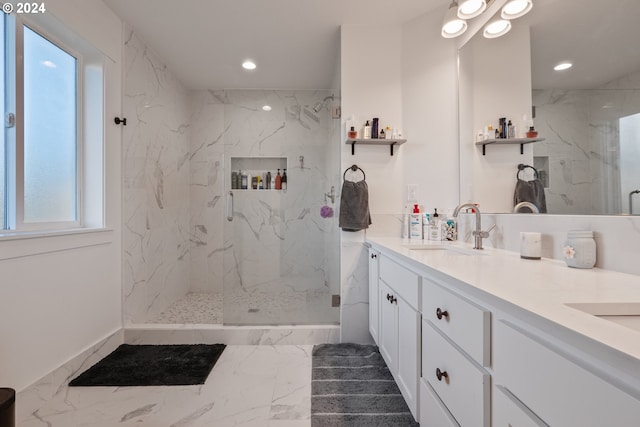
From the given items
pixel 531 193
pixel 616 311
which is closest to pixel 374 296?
pixel 531 193

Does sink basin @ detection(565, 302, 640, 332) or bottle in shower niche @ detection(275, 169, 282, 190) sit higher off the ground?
bottle in shower niche @ detection(275, 169, 282, 190)

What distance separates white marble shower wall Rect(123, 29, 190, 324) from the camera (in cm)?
236

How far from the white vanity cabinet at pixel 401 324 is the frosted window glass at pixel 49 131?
2.00 m

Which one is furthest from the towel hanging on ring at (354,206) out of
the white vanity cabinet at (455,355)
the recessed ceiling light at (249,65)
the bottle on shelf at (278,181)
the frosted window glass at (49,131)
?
the frosted window glass at (49,131)

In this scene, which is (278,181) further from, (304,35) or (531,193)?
(531,193)

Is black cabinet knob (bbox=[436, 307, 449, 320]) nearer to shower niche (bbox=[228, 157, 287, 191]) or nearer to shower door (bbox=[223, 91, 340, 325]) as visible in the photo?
shower door (bbox=[223, 91, 340, 325])

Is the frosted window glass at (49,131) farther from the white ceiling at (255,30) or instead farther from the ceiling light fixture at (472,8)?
the ceiling light fixture at (472,8)

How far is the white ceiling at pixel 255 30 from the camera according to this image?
2049mm

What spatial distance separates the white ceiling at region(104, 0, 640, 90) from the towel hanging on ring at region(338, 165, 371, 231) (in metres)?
1.13

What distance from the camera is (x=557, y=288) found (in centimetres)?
79

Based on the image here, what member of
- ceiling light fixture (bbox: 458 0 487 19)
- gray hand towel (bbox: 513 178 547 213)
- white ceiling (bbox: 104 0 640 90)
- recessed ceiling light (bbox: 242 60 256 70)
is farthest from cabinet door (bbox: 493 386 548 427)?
recessed ceiling light (bbox: 242 60 256 70)

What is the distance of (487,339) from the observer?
78 centimetres

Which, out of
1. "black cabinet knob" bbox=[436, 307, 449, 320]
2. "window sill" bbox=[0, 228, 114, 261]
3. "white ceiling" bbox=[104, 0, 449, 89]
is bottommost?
"black cabinet knob" bbox=[436, 307, 449, 320]

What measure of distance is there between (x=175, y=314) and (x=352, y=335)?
1.61 m
